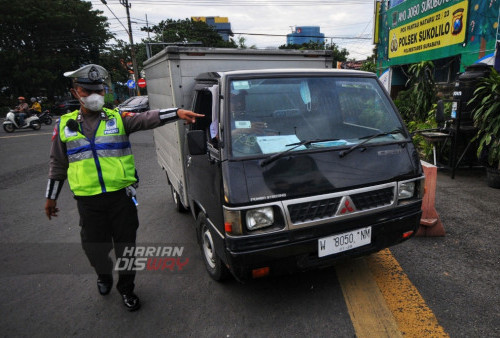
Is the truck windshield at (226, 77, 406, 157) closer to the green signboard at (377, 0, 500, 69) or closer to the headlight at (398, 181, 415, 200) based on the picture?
→ the headlight at (398, 181, 415, 200)

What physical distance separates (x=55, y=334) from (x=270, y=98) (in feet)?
8.41

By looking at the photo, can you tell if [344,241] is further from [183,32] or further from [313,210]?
[183,32]

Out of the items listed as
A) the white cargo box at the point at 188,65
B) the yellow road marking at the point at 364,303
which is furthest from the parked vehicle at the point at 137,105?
the yellow road marking at the point at 364,303

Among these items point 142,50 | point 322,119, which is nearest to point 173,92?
point 322,119

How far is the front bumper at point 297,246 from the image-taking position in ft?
7.30

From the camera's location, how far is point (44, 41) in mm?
29688

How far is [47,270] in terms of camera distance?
3.47 m

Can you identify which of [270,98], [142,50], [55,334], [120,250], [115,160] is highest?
[142,50]

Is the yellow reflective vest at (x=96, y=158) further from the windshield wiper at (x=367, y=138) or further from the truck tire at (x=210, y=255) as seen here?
the windshield wiper at (x=367, y=138)

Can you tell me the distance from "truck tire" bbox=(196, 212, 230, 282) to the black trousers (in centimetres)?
63

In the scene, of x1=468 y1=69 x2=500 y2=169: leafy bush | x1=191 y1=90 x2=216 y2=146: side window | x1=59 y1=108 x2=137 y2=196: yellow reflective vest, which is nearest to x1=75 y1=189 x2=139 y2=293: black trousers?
x1=59 y1=108 x2=137 y2=196: yellow reflective vest

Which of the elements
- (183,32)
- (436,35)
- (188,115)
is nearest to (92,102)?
(188,115)

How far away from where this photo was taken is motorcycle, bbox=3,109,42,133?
15.5 m

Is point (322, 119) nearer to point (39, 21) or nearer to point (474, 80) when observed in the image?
point (474, 80)
